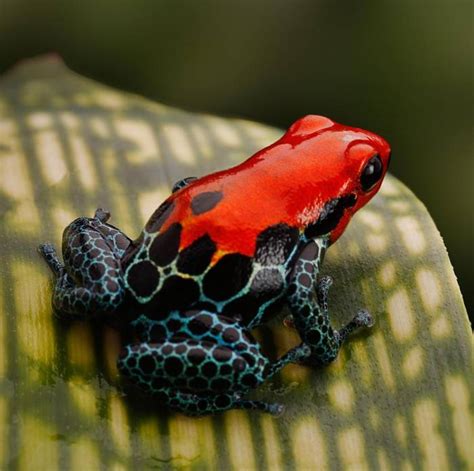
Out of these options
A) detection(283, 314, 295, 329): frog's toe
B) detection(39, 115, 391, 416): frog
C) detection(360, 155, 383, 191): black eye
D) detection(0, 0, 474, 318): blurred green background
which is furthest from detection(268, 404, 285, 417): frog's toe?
detection(0, 0, 474, 318): blurred green background

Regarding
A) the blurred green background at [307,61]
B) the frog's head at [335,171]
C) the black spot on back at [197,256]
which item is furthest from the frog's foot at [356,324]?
the blurred green background at [307,61]

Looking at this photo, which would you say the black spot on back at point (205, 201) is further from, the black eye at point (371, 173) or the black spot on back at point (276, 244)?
the black eye at point (371, 173)

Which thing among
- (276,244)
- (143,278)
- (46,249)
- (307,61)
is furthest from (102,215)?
(307,61)

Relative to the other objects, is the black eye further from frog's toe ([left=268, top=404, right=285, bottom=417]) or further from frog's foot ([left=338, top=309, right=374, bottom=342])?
frog's toe ([left=268, top=404, right=285, bottom=417])

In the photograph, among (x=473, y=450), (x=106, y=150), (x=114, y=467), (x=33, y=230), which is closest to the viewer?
(x=114, y=467)

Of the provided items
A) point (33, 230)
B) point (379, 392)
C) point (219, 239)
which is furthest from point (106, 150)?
point (379, 392)

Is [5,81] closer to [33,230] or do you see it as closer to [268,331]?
[33,230]
